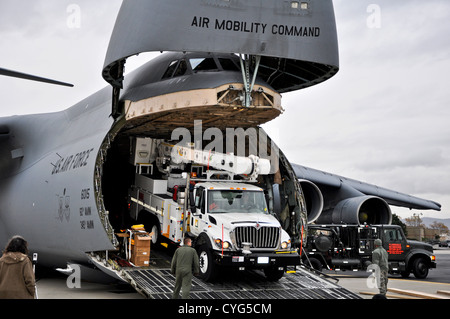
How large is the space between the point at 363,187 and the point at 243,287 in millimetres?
12808

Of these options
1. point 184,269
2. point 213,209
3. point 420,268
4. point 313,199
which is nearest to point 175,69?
point 213,209

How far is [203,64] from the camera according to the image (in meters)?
12.2

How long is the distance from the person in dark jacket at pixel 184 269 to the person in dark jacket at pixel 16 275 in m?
4.15

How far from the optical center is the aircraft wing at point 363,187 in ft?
68.7

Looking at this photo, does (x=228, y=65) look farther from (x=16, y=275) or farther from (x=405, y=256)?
(x=405, y=256)

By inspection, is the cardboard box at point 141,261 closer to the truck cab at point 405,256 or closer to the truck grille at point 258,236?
the truck grille at point 258,236

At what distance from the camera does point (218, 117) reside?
12359 mm

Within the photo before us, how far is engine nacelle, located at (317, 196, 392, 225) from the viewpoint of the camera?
20312mm

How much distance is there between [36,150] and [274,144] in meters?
7.88

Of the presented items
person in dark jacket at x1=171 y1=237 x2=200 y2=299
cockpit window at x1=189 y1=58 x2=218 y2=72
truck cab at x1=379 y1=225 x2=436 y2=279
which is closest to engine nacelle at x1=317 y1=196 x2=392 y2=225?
truck cab at x1=379 y1=225 x2=436 y2=279

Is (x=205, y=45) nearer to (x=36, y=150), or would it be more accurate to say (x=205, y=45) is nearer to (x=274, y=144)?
(x=274, y=144)

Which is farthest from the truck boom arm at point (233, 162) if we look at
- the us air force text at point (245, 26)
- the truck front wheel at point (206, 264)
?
the us air force text at point (245, 26)

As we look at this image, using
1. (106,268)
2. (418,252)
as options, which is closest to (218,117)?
(106,268)

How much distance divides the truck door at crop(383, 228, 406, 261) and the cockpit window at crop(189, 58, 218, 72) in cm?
1245
